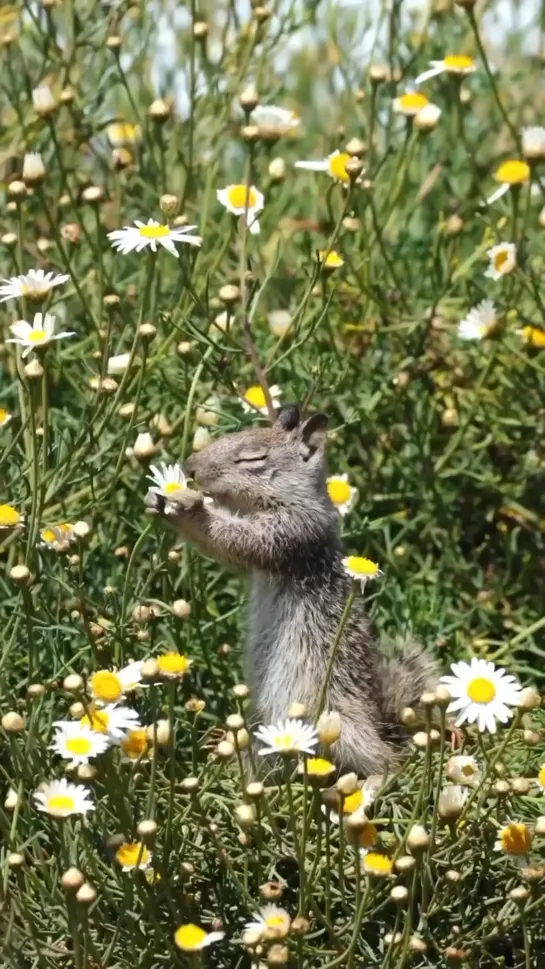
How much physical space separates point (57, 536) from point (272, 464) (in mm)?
696

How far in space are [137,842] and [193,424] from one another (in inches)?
54.9

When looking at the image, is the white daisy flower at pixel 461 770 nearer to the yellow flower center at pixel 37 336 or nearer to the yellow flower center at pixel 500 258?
the yellow flower center at pixel 37 336

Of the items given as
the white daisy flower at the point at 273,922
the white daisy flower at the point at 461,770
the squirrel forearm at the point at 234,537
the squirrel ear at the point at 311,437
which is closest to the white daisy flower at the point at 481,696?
the white daisy flower at the point at 461,770

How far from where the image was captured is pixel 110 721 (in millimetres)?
2480

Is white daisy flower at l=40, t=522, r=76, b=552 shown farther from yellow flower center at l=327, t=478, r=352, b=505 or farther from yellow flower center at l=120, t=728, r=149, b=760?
yellow flower center at l=327, t=478, r=352, b=505

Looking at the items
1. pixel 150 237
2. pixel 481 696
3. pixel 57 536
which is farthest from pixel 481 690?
pixel 150 237

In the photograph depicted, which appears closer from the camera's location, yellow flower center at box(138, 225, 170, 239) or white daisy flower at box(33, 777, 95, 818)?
white daisy flower at box(33, 777, 95, 818)

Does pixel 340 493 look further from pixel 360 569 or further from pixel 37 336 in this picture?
pixel 37 336

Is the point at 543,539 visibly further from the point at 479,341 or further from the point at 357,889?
the point at 357,889

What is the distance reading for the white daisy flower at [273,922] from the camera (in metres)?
2.33

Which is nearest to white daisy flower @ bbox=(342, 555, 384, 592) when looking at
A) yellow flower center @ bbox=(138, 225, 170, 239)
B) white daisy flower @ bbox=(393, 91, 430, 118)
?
yellow flower center @ bbox=(138, 225, 170, 239)

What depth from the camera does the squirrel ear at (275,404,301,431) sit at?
11.2ft

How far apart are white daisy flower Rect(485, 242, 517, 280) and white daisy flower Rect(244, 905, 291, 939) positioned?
1.68 meters

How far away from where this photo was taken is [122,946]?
8.82 feet
